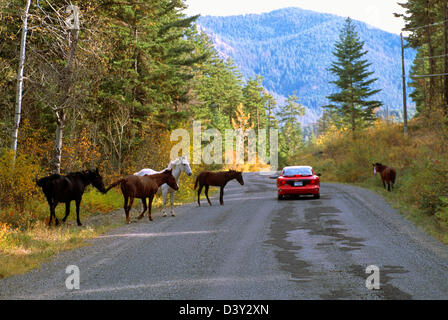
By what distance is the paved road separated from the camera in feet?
20.1

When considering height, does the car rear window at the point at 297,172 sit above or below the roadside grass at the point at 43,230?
above

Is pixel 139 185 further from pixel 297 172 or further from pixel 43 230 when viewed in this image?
pixel 297 172

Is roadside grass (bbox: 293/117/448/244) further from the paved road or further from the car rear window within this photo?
the car rear window

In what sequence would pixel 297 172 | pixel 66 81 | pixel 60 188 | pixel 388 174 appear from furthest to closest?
pixel 388 174, pixel 297 172, pixel 66 81, pixel 60 188

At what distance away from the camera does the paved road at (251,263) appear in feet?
20.1

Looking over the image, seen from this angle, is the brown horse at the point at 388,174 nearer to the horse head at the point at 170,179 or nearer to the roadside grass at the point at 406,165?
the roadside grass at the point at 406,165

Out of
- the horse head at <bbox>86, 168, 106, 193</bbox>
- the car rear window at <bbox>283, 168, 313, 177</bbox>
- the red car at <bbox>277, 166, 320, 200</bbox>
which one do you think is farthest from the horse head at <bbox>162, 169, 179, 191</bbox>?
the car rear window at <bbox>283, 168, 313, 177</bbox>

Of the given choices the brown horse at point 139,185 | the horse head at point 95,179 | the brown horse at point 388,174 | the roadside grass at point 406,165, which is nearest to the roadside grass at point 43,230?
the brown horse at point 139,185

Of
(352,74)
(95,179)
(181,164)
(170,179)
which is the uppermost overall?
(352,74)

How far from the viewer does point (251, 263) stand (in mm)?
8070

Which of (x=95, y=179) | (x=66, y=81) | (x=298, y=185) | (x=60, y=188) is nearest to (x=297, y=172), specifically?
(x=298, y=185)

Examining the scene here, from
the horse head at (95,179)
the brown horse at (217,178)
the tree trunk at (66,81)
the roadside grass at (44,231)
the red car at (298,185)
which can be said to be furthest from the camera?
the red car at (298,185)
